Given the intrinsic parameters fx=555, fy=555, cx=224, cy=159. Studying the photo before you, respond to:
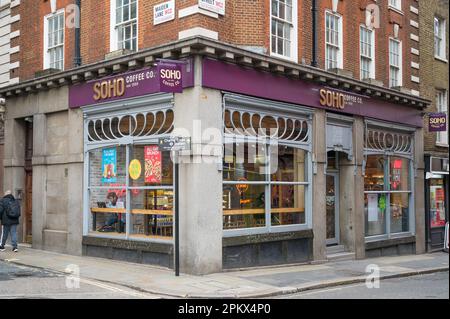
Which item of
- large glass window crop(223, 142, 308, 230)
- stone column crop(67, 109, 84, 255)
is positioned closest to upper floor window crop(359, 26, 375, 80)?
large glass window crop(223, 142, 308, 230)

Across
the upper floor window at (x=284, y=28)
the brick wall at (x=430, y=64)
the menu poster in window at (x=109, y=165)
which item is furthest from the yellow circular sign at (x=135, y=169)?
the brick wall at (x=430, y=64)

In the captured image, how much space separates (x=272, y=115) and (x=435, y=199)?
34.1ft

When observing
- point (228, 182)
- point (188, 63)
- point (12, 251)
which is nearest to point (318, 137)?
point (228, 182)

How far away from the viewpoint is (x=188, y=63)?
13.1 m

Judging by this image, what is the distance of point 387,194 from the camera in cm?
1956

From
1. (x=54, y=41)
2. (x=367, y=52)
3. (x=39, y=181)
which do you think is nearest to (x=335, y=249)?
(x=367, y=52)

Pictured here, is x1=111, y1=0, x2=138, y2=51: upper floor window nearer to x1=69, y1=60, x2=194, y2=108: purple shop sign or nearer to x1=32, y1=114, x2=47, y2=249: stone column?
x1=69, y1=60, x2=194, y2=108: purple shop sign

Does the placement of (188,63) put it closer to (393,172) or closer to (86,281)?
(86,281)

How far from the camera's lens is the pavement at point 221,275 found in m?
11.1

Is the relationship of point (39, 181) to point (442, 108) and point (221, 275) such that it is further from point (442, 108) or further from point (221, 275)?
point (442, 108)

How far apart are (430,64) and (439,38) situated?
172 cm

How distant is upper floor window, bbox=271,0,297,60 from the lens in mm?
15273

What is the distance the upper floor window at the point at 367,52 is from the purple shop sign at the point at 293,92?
3.53ft

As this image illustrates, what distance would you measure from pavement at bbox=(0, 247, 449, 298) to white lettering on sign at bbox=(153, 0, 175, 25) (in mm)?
6222
